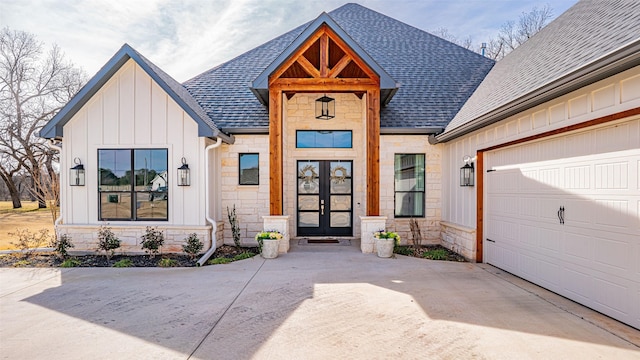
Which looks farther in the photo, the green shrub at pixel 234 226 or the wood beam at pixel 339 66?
the green shrub at pixel 234 226

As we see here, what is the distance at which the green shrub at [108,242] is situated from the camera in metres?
7.16

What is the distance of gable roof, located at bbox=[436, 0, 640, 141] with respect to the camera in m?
3.81

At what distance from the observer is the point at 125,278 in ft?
19.0

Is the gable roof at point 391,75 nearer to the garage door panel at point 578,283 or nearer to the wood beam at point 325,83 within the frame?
the wood beam at point 325,83

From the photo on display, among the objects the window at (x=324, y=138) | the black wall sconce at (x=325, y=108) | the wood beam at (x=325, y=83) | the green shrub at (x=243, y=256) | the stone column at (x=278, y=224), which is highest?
the wood beam at (x=325, y=83)

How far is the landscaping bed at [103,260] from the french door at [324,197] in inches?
86.5

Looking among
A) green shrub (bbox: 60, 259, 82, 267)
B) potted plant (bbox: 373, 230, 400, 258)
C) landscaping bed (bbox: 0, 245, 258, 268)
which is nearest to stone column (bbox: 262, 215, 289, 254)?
landscaping bed (bbox: 0, 245, 258, 268)

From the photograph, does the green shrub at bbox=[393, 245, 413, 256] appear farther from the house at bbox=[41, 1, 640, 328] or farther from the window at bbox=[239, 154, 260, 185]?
the window at bbox=[239, 154, 260, 185]

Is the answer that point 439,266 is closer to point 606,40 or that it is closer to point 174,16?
point 606,40

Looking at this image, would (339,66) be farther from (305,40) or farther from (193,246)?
(193,246)

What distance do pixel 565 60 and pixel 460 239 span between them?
13.8 ft

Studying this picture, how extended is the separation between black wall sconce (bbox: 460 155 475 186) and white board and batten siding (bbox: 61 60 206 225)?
6.19m

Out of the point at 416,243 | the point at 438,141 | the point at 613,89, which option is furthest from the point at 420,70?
the point at 613,89

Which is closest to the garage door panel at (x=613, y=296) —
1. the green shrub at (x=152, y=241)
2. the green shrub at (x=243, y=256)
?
the green shrub at (x=243, y=256)
